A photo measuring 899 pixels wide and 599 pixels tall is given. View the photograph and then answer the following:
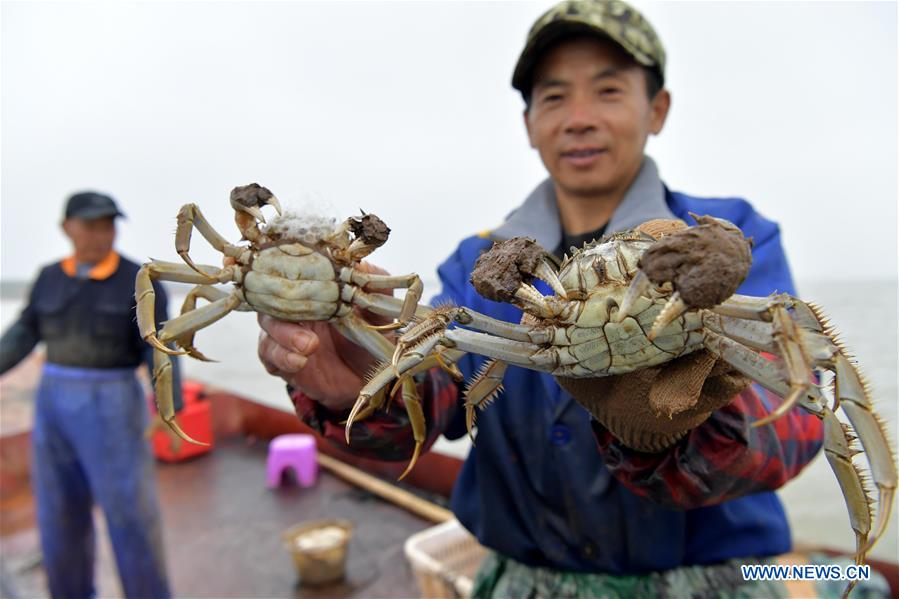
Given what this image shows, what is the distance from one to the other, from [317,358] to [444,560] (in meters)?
2.14

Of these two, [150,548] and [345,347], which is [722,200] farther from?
[150,548]

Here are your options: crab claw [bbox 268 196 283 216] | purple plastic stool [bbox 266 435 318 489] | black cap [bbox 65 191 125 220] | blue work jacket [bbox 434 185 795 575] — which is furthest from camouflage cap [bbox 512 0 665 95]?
purple plastic stool [bbox 266 435 318 489]

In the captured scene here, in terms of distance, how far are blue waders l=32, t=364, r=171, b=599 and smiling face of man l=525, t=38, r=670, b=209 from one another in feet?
9.83

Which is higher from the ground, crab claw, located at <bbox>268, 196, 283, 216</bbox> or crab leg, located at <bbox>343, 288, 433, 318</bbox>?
crab claw, located at <bbox>268, 196, 283, 216</bbox>

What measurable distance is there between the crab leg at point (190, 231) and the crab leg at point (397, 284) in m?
0.27

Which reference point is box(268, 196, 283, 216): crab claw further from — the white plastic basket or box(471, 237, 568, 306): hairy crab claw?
the white plastic basket

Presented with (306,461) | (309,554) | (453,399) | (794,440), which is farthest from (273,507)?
(794,440)

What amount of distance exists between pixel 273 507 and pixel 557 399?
4.04 metres

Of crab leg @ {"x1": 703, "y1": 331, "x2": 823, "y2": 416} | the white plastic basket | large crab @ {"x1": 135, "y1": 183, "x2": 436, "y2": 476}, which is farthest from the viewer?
the white plastic basket

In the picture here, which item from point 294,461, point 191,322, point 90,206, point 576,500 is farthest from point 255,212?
point 294,461

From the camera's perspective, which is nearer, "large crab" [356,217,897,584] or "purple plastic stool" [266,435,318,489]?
"large crab" [356,217,897,584]

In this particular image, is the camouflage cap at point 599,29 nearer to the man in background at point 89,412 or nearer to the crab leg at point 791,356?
the crab leg at point 791,356

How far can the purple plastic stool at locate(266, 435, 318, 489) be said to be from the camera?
207 inches

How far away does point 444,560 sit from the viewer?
3.14 m
